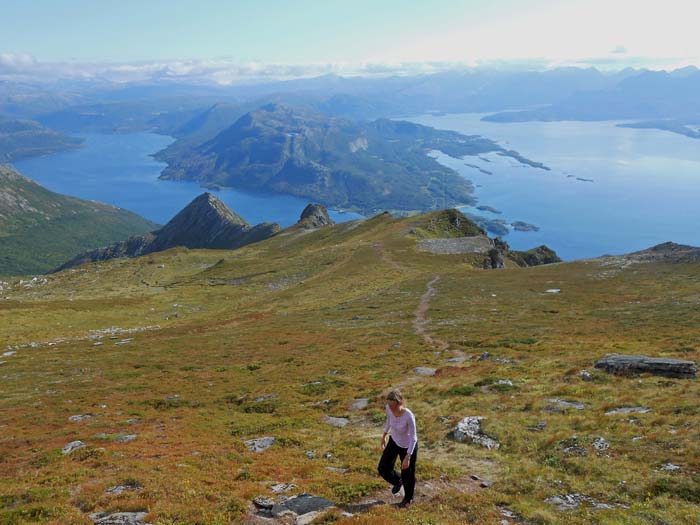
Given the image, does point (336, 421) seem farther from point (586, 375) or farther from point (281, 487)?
point (586, 375)

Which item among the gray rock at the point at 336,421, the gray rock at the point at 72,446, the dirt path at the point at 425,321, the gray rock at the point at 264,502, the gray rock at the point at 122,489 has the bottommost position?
the dirt path at the point at 425,321

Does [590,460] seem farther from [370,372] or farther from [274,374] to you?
[274,374]

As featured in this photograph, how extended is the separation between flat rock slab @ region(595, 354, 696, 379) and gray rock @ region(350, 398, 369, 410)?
14.3 metres

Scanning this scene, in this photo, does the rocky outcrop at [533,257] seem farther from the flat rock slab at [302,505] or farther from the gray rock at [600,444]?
the flat rock slab at [302,505]

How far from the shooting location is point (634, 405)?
1991cm

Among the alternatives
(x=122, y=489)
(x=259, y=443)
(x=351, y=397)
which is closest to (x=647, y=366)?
(x=351, y=397)

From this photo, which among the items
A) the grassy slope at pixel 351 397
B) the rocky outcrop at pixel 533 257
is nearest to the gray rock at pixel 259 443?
the grassy slope at pixel 351 397

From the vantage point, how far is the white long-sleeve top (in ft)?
44.8

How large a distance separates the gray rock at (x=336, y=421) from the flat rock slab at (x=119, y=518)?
11.5 metres

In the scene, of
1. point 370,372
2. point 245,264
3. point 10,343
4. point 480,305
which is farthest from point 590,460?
point 245,264

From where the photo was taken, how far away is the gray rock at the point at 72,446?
66.8 feet

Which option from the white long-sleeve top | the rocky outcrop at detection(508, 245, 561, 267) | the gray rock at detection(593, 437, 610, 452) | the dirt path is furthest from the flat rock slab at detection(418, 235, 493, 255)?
the white long-sleeve top

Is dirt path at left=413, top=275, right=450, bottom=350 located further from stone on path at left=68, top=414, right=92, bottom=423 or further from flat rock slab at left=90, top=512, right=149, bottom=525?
flat rock slab at left=90, top=512, right=149, bottom=525

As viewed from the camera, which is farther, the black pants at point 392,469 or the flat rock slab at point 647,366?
the flat rock slab at point 647,366
